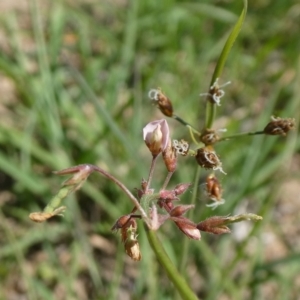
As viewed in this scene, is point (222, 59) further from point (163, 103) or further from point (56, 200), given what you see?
point (56, 200)

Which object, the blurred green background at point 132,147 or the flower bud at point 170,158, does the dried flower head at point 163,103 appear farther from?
the blurred green background at point 132,147

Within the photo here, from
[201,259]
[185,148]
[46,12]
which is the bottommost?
[201,259]

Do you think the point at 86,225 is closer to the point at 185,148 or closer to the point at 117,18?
the point at 117,18

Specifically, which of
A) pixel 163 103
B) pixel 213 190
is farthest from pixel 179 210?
pixel 163 103

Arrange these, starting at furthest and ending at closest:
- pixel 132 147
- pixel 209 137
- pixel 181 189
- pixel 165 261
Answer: pixel 132 147
pixel 209 137
pixel 181 189
pixel 165 261

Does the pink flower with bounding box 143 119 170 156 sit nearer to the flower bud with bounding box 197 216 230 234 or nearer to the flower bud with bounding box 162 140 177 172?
the flower bud with bounding box 162 140 177 172

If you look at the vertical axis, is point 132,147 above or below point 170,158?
below

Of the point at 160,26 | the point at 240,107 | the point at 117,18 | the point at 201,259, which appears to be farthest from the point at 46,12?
the point at 201,259
